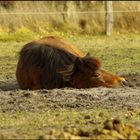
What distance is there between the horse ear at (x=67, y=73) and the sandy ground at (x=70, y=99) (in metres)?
0.36

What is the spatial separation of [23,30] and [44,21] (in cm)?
170

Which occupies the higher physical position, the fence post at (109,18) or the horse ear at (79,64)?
the horse ear at (79,64)

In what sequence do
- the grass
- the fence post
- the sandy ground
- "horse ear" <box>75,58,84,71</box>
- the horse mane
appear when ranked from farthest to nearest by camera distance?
the fence post, the horse mane, "horse ear" <box>75,58,84,71</box>, the sandy ground, the grass

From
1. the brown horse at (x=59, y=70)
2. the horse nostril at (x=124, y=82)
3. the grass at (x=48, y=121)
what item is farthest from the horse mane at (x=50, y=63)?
the grass at (x=48, y=121)

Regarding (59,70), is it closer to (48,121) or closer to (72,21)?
(48,121)

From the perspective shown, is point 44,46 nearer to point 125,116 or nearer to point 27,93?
point 27,93

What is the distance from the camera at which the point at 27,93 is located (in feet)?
29.1

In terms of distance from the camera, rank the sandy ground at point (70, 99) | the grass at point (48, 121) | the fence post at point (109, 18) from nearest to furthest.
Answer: the grass at point (48, 121) < the sandy ground at point (70, 99) < the fence post at point (109, 18)

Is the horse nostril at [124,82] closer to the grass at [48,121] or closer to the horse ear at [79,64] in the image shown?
the horse ear at [79,64]

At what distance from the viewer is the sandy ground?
8203 millimetres

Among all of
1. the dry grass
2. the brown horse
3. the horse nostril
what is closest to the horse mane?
the brown horse

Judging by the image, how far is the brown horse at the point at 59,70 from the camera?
9758 millimetres

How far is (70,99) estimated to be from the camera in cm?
859

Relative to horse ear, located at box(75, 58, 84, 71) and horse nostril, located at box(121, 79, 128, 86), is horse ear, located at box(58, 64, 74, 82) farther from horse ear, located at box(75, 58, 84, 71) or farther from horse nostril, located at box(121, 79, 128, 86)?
horse nostril, located at box(121, 79, 128, 86)
